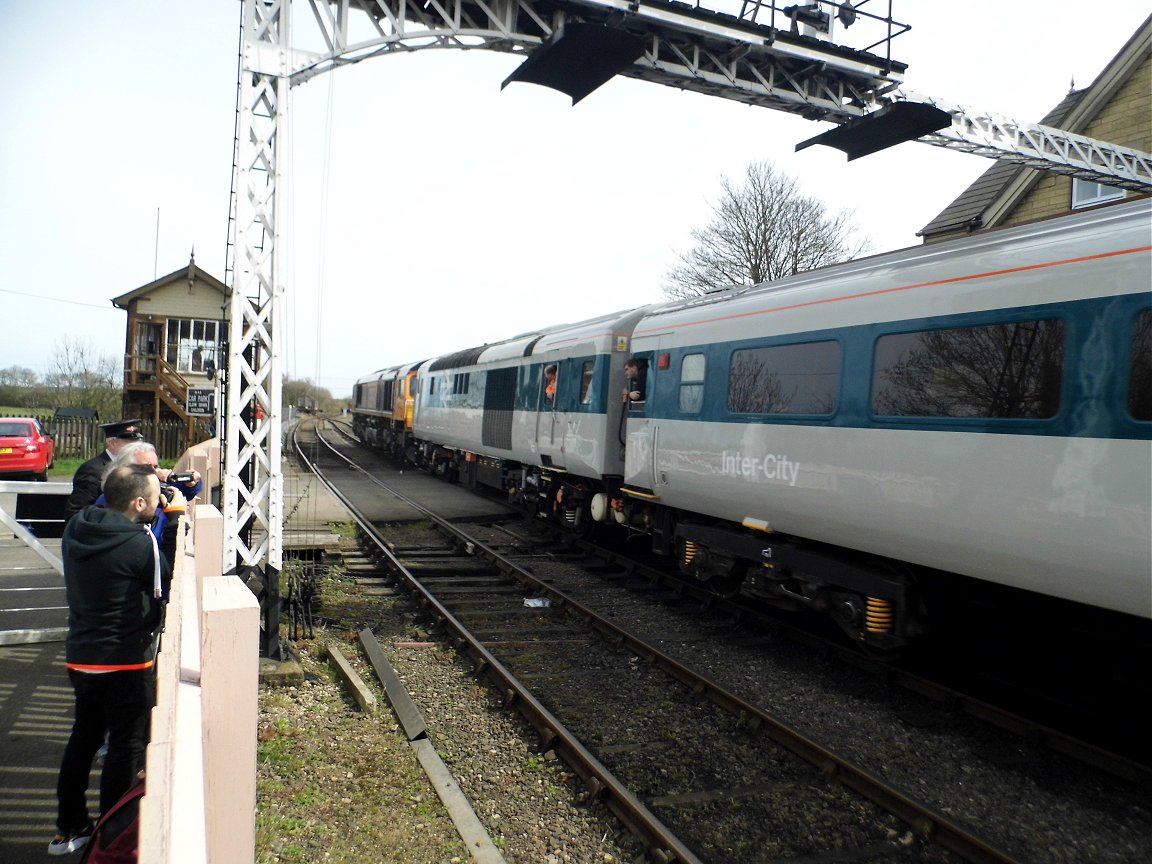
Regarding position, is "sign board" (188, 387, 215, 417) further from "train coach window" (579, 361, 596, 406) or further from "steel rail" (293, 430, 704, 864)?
"steel rail" (293, 430, 704, 864)

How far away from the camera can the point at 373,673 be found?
7.13m

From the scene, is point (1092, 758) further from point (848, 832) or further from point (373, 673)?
point (373, 673)

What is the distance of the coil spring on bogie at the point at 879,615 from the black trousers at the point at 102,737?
5069 millimetres

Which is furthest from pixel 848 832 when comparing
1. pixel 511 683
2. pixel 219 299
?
pixel 219 299

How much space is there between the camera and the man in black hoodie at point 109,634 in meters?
4.03

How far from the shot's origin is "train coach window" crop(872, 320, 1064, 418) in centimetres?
495

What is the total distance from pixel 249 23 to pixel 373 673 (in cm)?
580

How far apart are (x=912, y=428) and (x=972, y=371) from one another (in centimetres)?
57

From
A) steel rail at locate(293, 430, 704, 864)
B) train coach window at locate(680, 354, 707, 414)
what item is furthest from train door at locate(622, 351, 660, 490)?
steel rail at locate(293, 430, 704, 864)

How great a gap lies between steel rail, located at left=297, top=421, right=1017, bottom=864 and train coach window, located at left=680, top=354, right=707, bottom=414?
236cm

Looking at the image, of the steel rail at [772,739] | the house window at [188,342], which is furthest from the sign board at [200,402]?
the house window at [188,342]

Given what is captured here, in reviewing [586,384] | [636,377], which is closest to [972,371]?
[636,377]

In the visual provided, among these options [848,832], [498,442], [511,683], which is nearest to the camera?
[848,832]

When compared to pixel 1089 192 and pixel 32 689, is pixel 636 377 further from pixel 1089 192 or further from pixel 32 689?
pixel 1089 192
